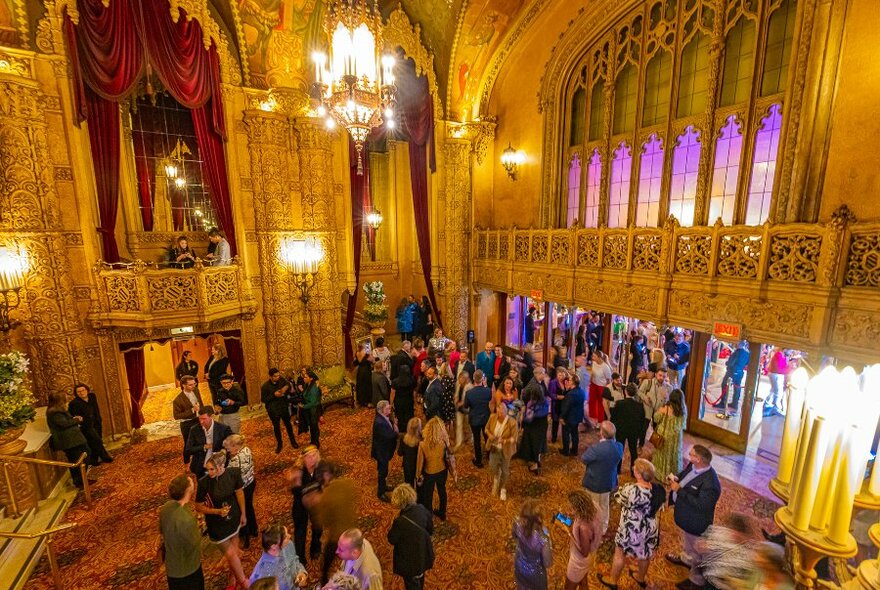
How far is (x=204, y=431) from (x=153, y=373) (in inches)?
310

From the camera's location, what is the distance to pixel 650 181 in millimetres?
8852

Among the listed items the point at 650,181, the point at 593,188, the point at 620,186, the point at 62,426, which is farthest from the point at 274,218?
the point at 650,181

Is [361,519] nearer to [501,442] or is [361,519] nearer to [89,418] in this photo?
[501,442]

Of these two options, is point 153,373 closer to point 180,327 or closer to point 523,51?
point 180,327

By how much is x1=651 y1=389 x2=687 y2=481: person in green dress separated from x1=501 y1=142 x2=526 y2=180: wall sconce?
301 inches

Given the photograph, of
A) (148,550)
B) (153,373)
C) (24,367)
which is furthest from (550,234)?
(153,373)

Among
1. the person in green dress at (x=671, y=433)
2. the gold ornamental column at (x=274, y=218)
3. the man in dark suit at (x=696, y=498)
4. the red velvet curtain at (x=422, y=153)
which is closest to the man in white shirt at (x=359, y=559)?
the man in dark suit at (x=696, y=498)

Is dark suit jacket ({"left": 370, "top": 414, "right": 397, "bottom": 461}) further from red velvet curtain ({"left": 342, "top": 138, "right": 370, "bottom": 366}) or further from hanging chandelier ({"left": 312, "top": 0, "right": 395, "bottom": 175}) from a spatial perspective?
red velvet curtain ({"left": 342, "top": 138, "right": 370, "bottom": 366})

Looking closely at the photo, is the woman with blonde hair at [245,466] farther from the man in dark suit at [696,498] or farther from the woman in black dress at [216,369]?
the man in dark suit at [696,498]

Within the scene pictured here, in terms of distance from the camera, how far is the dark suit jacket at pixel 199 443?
209 inches

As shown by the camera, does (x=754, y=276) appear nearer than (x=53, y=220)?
Yes

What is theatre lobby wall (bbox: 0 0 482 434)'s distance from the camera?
23.2 feet

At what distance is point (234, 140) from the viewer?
350 inches

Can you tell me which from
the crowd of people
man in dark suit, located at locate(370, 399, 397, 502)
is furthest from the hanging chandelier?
the crowd of people
